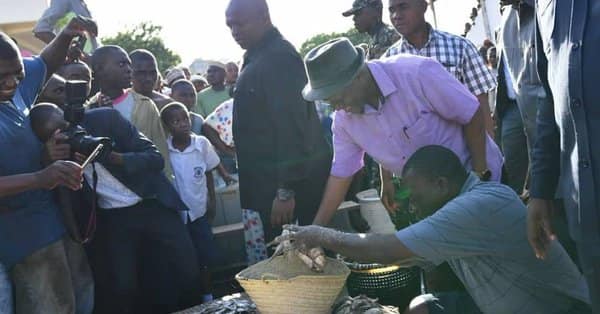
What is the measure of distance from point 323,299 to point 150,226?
1397 mm

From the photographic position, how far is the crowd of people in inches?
84.0

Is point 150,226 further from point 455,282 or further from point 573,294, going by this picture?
point 573,294

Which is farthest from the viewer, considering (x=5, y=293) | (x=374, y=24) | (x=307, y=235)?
(x=374, y=24)

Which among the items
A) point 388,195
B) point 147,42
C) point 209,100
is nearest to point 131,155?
point 388,195

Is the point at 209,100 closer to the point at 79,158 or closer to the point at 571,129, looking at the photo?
the point at 79,158

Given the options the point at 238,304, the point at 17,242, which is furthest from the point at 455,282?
the point at 17,242

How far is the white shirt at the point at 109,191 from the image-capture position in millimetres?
3641

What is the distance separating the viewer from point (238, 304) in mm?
3441

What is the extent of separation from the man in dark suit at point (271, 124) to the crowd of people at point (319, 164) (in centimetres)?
1

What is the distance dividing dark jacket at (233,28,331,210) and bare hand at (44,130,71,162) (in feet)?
3.92

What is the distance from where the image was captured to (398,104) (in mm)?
3006

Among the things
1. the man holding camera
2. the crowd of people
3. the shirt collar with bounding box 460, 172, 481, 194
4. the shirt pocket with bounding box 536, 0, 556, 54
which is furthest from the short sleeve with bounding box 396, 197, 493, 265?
the man holding camera

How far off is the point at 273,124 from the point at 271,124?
17 mm

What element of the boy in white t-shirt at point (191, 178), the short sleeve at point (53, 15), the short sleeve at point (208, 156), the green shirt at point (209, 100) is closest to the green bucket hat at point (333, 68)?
the boy in white t-shirt at point (191, 178)
